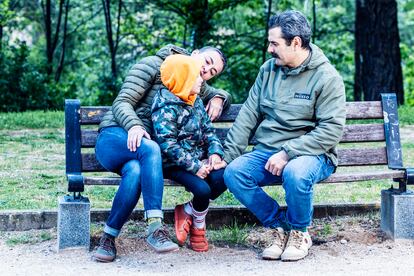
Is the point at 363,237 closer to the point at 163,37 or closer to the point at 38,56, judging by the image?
the point at 163,37

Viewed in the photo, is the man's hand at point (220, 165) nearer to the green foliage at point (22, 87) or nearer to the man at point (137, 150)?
the man at point (137, 150)

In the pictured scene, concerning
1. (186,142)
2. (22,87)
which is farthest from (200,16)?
(186,142)

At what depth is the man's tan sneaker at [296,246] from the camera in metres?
5.23

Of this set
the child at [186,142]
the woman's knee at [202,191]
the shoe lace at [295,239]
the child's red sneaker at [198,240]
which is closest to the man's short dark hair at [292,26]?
the child at [186,142]

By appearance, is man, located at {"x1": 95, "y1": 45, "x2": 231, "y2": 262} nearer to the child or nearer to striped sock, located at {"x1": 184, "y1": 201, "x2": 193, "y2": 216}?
the child

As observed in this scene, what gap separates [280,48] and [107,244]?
167 centimetres

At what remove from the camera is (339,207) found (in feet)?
21.0

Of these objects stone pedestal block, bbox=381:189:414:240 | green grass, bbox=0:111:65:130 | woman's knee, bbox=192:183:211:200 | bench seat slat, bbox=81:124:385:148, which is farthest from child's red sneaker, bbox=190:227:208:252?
green grass, bbox=0:111:65:130

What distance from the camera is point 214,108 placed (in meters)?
5.88

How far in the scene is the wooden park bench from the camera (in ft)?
18.6

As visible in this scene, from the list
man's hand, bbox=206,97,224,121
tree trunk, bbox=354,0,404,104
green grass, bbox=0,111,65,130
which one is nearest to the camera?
man's hand, bbox=206,97,224,121

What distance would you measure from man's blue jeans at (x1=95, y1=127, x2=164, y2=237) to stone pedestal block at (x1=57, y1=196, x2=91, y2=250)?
21 cm

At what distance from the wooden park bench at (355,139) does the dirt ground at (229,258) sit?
0.45m

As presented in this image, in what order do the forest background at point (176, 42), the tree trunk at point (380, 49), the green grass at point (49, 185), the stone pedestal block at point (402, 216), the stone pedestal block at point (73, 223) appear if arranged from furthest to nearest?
1. the forest background at point (176, 42)
2. the tree trunk at point (380, 49)
3. the green grass at point (49, 185)
4. the stone pedestal block at point (402, 216)
5. the stone pedestal block at point (73, 223)
